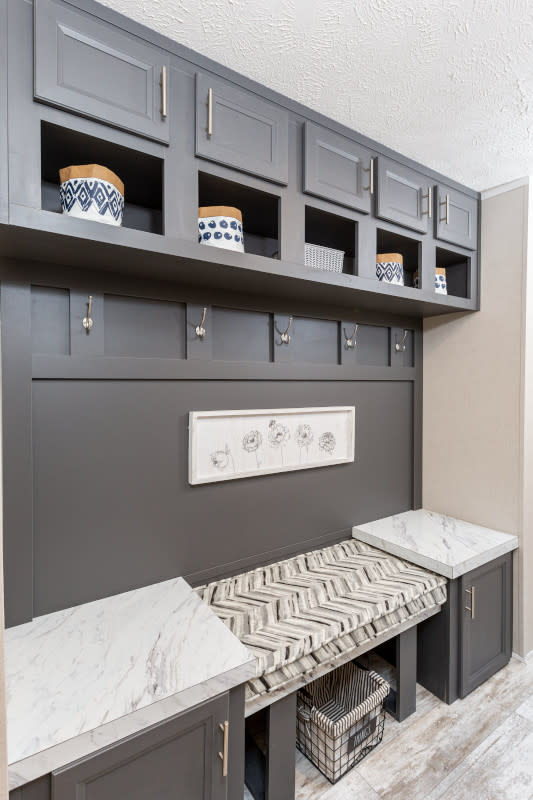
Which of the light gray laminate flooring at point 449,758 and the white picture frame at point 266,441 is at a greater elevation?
the white picture frame at point 266,441

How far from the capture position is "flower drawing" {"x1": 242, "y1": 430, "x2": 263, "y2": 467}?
182 centimetres

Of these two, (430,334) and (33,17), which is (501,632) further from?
(33,17)

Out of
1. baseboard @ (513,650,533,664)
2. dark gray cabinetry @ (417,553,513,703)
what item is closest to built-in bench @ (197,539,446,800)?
dark gray cabinetry @ (417,553,513,703)

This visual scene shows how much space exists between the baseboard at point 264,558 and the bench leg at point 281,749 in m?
0.53

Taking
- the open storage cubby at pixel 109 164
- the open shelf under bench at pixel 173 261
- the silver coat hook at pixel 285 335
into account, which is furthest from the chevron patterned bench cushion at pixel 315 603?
the open storage cubby at pixel 109 164

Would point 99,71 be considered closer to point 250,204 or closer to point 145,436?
point 250,204

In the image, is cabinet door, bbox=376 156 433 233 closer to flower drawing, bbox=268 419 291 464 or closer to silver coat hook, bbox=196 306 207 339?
silver coat hook, bbox=196 306 207 339

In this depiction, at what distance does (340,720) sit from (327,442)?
112cm

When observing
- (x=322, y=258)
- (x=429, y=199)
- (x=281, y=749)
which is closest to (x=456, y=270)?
(x=429, y=199)

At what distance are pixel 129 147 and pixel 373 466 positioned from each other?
6.06 ft

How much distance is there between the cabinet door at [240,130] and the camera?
1.30m

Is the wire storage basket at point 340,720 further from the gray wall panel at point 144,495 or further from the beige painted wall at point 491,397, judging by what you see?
the beige painted wall at point 491,397

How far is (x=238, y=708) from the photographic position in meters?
1.17

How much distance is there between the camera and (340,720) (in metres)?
1.53
